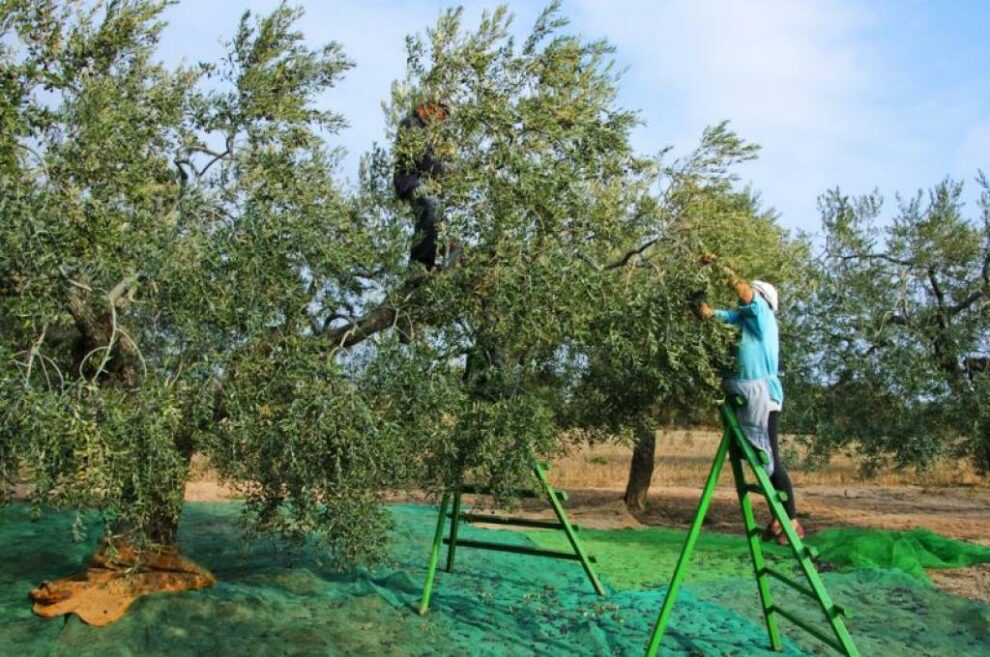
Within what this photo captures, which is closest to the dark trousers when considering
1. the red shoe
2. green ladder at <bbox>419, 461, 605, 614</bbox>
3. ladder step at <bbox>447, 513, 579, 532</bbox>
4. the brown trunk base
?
green ladder at <bbox>419, 461, 605, 614</bbox>

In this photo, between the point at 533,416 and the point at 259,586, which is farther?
the point at 259,586

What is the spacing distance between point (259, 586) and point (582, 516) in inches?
400

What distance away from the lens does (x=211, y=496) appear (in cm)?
1891

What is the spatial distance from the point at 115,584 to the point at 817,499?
1906cm

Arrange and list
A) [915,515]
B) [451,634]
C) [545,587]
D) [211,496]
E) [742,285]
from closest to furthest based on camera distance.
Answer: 1. [742,285]
2. [451,634]
3. [545,587]
4. [211,496]
5. [915,515]

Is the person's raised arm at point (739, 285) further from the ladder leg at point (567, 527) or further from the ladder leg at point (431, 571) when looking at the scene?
the ladder leg at point (431, 571)

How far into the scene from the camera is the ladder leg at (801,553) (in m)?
7.16

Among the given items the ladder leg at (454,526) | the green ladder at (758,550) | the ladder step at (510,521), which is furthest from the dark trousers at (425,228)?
the green ladder at (758,550)

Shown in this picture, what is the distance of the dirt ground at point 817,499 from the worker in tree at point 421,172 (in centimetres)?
438

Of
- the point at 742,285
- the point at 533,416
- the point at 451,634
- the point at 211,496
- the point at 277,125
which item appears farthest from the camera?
the point at 211,496

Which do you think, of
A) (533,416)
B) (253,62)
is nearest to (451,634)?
(533,416)

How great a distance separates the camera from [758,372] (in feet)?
26.2

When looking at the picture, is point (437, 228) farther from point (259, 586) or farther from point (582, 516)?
point (582, 516)

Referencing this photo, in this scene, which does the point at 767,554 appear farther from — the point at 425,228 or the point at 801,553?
the point at 425,228
